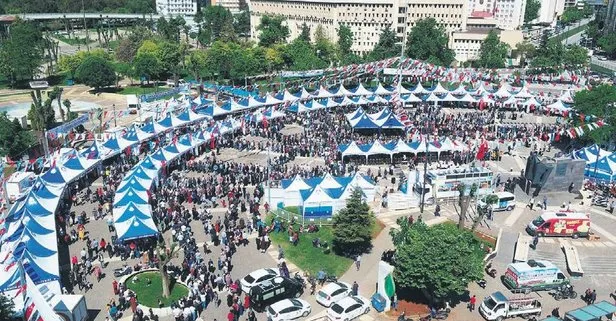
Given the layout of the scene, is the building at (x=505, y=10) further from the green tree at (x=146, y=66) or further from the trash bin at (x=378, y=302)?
the trash bin at (x=378, y=302)

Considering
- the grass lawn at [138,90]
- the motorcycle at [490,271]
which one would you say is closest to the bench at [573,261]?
the motorcycle at [490,271]

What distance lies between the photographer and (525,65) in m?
95.6

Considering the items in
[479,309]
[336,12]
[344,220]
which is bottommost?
[479,309]

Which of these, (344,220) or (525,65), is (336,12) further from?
(344,220)

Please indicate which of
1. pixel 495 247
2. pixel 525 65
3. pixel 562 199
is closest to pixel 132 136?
pixel 495 247

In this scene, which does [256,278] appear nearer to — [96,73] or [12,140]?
[12,140]

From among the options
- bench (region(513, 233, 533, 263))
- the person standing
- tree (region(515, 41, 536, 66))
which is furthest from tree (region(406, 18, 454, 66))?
the person standing

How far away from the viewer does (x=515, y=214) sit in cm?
3192

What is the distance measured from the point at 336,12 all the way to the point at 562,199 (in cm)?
7244

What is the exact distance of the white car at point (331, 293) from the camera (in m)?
22.2

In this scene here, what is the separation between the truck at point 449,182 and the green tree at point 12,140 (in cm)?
2936

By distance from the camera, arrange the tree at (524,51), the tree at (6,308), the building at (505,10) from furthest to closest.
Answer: the building at (505,10) < the tree at (524,51) < the tree at (6,308)

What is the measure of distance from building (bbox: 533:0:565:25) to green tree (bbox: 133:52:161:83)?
127887mm

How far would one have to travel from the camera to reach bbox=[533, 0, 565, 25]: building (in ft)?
522
